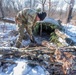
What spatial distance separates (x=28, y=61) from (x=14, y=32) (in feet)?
12.8

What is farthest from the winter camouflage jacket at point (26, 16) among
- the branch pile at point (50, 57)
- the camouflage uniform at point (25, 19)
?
the branch pile at point (50, 57)

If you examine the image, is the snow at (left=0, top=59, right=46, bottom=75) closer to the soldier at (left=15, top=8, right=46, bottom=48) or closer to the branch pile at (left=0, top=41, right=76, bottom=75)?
the branch pile at (left=0, top=41, right=76, bottom=75)

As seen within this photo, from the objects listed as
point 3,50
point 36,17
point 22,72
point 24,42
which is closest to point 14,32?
point 24,42

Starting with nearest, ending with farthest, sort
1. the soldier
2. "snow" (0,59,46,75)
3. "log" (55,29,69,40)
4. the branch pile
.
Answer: the branch pile < "snow" (0,59,46,75) < the soldier < "log" (55,29,69,40)

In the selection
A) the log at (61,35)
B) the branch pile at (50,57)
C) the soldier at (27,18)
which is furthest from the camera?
the log at (61,35)

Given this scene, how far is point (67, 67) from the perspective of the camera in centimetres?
390

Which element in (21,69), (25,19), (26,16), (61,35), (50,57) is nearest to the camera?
(21,69)

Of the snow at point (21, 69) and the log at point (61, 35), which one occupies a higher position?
the log at point (61, 35)

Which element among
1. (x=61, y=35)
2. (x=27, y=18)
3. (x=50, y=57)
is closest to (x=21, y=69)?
(x=50, y=57)

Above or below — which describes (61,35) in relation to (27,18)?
below

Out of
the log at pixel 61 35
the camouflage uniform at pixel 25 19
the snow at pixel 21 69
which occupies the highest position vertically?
the camouflage uniform at pixel 25 19

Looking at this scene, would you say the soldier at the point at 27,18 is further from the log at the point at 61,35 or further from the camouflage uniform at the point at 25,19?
the log at the point at 61,35

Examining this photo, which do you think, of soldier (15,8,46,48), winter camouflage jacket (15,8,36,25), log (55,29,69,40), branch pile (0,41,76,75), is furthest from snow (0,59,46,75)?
log (55,29,69,40)

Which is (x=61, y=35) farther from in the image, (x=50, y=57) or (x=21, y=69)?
(x=21, y=69)
